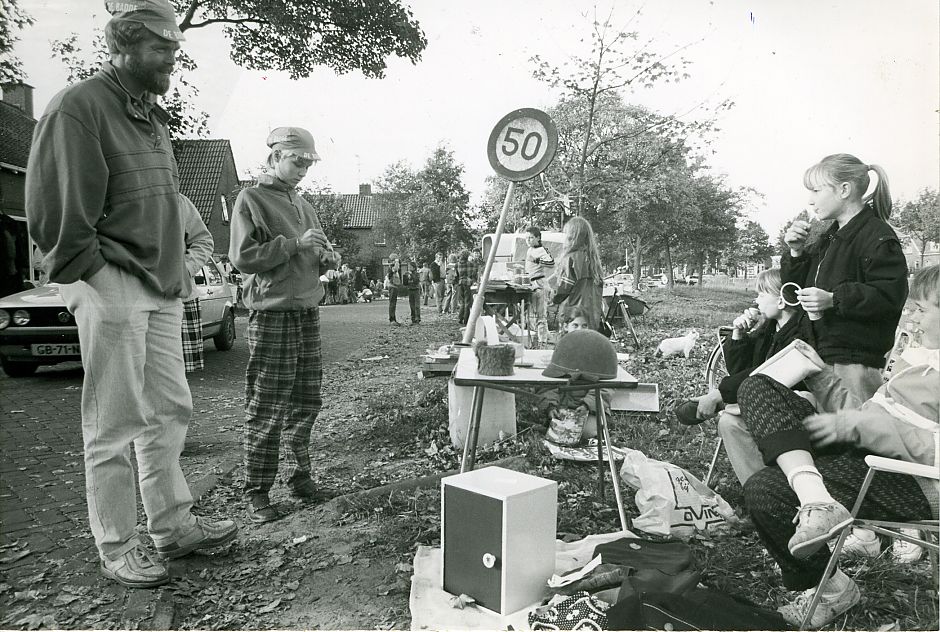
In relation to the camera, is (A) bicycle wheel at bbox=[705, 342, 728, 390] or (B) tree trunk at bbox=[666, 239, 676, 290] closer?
(A) bicycle wheel at bbox=[705, 342, 728, 390]

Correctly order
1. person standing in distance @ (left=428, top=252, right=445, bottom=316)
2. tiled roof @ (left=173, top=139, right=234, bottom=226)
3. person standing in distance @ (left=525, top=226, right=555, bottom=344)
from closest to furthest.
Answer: tiled roof @ (left=173, top=139, right=234, bottom=226) → person standing in distance @ (left=428, top=252, right=445, bottom=316) → person standing in distance @ (left=525, top=226, right=555, bottom=344)

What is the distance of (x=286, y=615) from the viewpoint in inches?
97.0

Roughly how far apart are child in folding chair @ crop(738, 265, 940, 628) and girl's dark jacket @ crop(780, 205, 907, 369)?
0.27 meters

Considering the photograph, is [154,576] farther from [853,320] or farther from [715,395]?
[853,320]

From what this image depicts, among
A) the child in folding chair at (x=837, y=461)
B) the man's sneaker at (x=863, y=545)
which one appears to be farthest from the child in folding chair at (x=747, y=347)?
the child in folding chair at (x=837, y=461)

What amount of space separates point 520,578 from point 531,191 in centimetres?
468

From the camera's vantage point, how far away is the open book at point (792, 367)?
2539mm

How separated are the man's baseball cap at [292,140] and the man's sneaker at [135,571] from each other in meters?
1.90

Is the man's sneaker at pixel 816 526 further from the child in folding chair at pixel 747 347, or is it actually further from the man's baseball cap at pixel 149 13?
the man's baseball cap at pixel 149 13

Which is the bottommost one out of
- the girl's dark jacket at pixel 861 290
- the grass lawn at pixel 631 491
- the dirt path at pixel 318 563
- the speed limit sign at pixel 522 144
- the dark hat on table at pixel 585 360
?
the dirt path at pixel 318 563

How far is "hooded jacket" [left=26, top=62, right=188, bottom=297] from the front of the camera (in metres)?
2.28

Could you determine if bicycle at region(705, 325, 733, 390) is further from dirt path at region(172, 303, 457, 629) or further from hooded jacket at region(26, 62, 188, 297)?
hooded jacket at region(26, 62, 188, 297)

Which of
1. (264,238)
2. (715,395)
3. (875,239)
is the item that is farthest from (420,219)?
(875,239)

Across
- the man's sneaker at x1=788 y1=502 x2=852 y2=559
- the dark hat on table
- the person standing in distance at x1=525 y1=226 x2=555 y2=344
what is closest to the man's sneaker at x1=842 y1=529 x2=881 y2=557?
the man's sneaker at x1=788 y1=502 x2=852 y2=559
